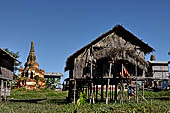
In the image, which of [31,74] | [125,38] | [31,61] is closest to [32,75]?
[31,74]

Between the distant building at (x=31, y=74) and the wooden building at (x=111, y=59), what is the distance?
29444 millimetres

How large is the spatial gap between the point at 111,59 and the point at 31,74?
35.9 metres

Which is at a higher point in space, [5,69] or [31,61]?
[31,61]

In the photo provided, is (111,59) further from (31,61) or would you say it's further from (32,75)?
(31,61)

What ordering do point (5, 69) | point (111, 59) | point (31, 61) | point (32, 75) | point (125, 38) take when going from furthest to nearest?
point (31, 61), point (32, 75), point (5, 69), point (125, 38), point (111, 59)

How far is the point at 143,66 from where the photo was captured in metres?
21.2

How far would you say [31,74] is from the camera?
5366 centimetres

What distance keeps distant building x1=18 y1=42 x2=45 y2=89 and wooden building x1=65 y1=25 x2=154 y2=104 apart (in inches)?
1159

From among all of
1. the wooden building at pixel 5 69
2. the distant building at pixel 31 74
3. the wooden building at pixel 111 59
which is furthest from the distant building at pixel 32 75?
the wooden building at pixel 111 59

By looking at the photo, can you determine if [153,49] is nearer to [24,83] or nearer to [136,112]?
[136,112]

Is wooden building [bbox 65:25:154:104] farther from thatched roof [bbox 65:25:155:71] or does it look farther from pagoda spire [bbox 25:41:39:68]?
pagoda spire [bbox 25:41:39:68]

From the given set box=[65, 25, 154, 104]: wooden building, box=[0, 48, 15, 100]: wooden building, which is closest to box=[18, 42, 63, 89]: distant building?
box=[0, 48, 15, 100]: wooden building

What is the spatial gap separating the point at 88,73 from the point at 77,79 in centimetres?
112

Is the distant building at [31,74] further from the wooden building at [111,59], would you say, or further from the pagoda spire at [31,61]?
the wooden building at [111,59]
